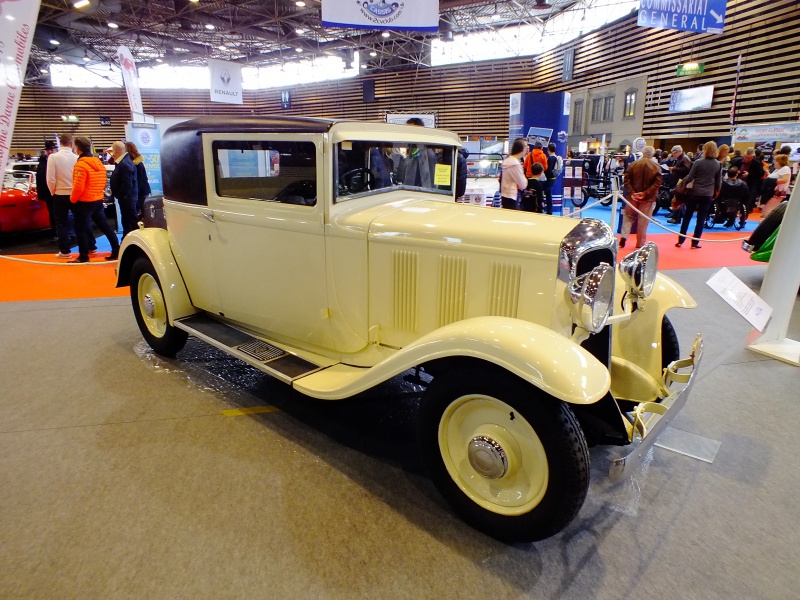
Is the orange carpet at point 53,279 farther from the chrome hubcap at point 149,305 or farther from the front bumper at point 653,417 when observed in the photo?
the front bumper at point 653,417

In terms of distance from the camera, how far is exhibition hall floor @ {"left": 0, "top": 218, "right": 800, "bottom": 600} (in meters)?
1.76

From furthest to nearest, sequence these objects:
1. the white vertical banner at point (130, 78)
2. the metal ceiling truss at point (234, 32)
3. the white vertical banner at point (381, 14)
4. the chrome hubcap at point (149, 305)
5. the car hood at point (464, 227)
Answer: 1. the metal ceiling truss at point (234, 32)
2. the white vertical banner at point (130, 78)
3. the white vertical banner at point (381, 14)
4. the chrome hubcap at point (149, 305)
5. the car hood at point (464, 227)

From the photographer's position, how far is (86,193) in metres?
6.24

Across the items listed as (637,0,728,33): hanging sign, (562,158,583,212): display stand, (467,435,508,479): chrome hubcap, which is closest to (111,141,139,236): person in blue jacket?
(467,435,508,479): chrome hubcap

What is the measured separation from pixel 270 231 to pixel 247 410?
110 cm

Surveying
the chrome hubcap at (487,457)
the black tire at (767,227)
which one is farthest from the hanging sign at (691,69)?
the chrome hubcap at (487,457)

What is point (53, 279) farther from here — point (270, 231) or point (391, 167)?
point (391, 167)

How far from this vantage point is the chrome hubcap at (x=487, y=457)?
1.87 m

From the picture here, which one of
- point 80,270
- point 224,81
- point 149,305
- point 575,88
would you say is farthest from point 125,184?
point 575,88

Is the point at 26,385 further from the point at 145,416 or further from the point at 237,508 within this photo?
the point at 237,508

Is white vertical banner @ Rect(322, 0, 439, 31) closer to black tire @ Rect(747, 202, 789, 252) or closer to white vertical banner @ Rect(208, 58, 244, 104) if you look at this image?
black tire @ Rect(747, 202, 789, 252)

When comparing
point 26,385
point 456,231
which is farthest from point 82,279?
point 456,231

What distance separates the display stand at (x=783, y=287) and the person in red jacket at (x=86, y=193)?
7.25 m

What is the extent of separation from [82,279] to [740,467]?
22.2 feet
